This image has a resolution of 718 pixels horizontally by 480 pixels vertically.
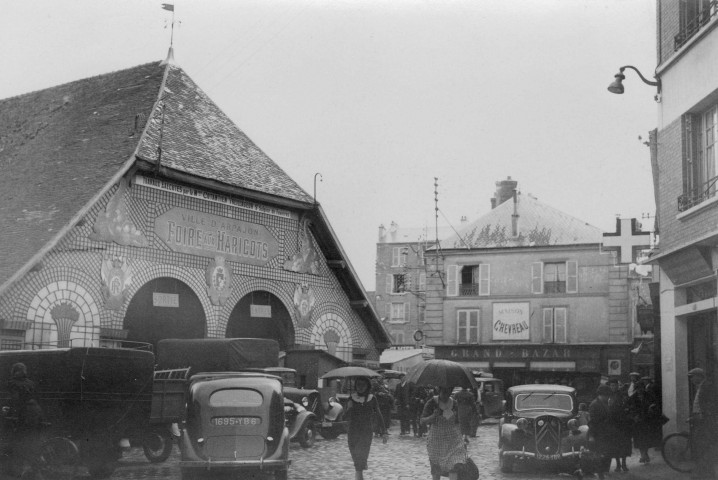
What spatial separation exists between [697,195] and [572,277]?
2850 centimetres

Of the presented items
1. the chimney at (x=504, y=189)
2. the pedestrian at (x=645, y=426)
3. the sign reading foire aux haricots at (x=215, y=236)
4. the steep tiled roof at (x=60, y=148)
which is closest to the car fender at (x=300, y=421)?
the sign reading foire aux haricots at (x=215, y=236)

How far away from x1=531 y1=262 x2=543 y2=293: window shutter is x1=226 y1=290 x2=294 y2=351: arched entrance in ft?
75.7

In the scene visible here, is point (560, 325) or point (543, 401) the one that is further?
point (560, 325)

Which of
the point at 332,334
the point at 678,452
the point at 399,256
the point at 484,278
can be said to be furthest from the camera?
the point at 399,256

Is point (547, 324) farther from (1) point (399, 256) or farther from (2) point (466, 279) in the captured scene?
(1) point (399, 256)

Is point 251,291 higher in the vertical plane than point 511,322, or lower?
lower

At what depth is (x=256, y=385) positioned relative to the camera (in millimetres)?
12844

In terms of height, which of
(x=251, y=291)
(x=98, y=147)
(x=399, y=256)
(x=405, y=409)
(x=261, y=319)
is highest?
(x=399, y=256)

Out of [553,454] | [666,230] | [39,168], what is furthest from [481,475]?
[39,168]

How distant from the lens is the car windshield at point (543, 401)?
1609cm

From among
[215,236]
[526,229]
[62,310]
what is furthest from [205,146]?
[526,229]

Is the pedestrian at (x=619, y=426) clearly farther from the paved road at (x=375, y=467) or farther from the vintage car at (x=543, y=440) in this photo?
the vintage car at (x=543, y=440)

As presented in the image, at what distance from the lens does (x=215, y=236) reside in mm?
20453

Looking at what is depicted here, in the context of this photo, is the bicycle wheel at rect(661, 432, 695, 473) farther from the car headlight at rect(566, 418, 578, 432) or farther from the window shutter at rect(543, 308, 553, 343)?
the window shutter at rect(543, 308, 553, 343)
